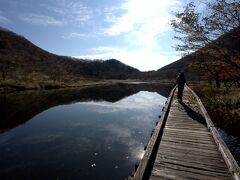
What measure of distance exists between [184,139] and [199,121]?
12.1 ft

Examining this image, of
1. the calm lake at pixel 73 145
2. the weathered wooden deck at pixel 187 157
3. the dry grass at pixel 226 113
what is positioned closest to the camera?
the weathered wooden deck at pixel 187 157

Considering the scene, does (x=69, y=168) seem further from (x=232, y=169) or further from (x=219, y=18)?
(x=219, y=18)

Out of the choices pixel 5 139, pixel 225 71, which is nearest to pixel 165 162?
pixel 225 71

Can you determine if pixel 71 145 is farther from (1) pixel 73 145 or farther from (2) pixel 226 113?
(2) pixel 226 113

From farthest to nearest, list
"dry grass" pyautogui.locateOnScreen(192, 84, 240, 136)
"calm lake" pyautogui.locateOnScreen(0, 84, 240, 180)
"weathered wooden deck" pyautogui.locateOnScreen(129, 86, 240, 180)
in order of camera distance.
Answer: "dry grass" pyautogui.locateOnScreen(192, 84, 240, 136)
"calm lake" pyautogui.locateOnScreen(0, 84, 240, 180)
"weathered wooden deck" pyautogui.locateOnScreen(129, 86, 240, 180)

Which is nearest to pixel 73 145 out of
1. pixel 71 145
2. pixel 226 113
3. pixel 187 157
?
pixel 71 145

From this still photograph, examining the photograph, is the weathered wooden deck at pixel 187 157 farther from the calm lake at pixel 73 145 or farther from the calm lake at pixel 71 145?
the calm lake at pixel 71 145

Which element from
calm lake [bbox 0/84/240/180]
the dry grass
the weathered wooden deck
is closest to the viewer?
the weathered wooden deck

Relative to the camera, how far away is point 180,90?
64.6 ft

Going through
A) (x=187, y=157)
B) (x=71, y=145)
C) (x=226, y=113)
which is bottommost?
(x=71, y=145)

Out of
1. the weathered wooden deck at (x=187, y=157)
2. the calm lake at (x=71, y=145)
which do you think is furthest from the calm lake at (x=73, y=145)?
the weathered wooden deck at (x=187, y=157)

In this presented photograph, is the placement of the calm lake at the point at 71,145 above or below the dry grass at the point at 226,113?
below

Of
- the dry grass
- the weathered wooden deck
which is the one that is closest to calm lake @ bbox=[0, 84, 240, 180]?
the dry grass

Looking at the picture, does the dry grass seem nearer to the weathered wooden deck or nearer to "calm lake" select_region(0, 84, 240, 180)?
"calm lake" select_region(0, 84, 240, 180)
